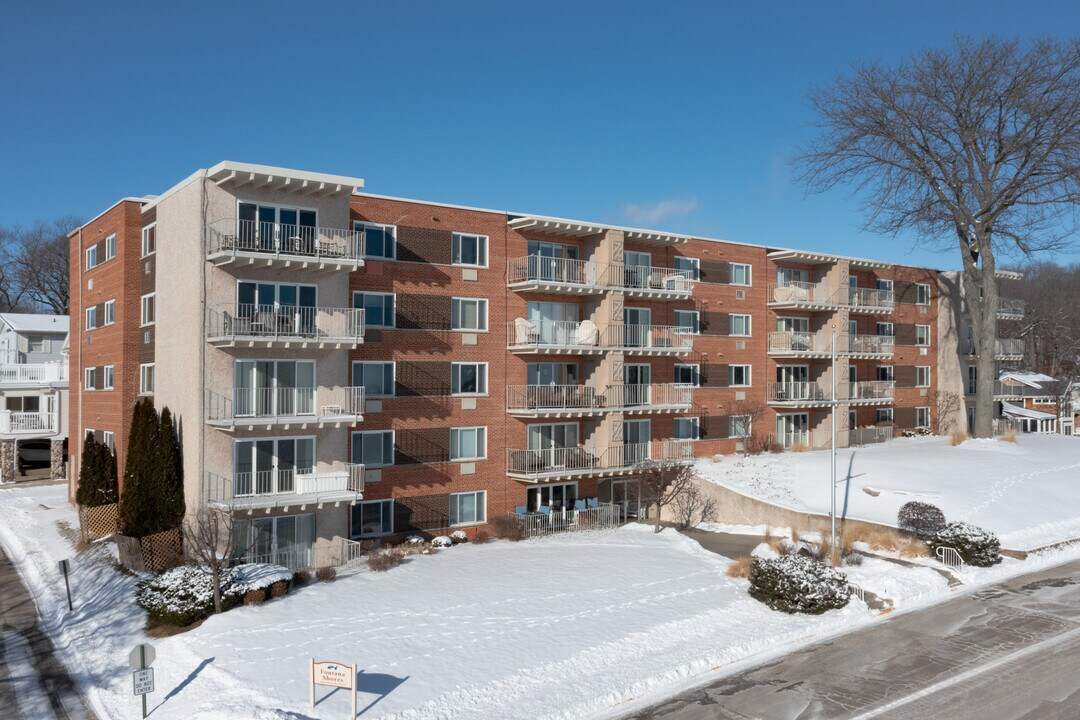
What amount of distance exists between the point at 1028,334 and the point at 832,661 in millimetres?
80453

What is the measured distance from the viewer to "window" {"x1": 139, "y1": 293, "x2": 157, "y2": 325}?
98.3 ft

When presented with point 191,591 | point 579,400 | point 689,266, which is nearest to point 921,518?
point 579,400

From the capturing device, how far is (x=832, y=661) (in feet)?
60.6

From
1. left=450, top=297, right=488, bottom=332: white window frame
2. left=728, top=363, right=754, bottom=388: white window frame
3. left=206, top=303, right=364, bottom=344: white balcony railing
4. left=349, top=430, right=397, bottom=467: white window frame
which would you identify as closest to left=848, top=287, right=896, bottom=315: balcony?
left=728, top=363, right=754, bottom=388: white window frame

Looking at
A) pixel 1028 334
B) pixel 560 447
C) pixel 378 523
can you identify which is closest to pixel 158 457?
pixel 378 523

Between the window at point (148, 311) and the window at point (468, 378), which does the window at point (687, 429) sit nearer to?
the window at point (468, 378)

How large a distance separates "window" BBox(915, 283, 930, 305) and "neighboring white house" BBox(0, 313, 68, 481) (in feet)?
163

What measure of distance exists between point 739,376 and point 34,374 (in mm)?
38813

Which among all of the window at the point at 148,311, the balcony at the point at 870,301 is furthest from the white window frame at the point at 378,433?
the balcony at the point at 870,301

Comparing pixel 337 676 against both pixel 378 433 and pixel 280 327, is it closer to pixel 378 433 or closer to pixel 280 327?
pixel 280 327

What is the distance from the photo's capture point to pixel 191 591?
2058 centimetres

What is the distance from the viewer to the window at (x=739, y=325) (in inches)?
1654

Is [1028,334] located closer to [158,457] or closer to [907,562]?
[907,562]

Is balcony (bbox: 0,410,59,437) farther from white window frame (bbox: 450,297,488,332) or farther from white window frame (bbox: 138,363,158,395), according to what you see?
white window frame (bbox: 450,297,488,332)
